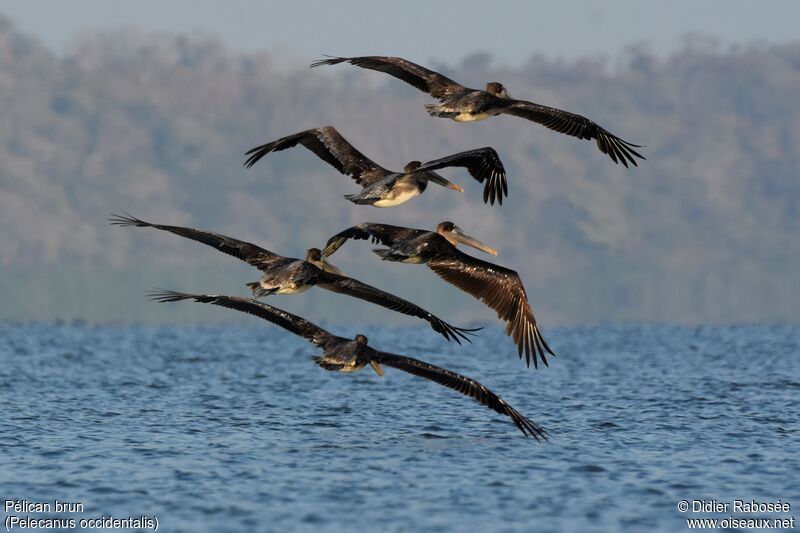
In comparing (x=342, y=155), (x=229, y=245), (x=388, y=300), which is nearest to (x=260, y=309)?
(x=229, y=245)

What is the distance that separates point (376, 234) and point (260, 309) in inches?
79.2

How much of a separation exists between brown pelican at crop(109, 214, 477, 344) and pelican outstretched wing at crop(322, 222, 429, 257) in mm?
399

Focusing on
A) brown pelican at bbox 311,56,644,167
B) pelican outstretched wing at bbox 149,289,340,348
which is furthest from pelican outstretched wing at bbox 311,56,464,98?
pelican outstretched wing at bbox 149,289,340,348

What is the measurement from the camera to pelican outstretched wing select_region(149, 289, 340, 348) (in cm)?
1923

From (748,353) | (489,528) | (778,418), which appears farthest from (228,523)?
(748,353)

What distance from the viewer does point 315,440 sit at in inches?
1016

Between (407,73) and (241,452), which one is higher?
(407,73)

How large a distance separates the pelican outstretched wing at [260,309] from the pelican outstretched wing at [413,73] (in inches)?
149

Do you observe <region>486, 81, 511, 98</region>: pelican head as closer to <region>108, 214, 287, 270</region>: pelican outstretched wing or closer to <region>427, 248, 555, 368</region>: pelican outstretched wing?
<region>427, 248, 555, 368</region>: pelican outstretched wing

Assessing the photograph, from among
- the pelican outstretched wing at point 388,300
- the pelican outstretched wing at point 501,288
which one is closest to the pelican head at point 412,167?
the pelican outstretched wing at point 501,288

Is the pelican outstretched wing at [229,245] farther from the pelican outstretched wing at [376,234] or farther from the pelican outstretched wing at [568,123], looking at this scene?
the pelican outstretched wing at [568,123]

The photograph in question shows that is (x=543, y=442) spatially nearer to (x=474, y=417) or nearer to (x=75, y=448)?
(x=474, y=417)

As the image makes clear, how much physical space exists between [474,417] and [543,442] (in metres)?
4.59

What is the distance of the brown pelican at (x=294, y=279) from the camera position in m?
18.5
